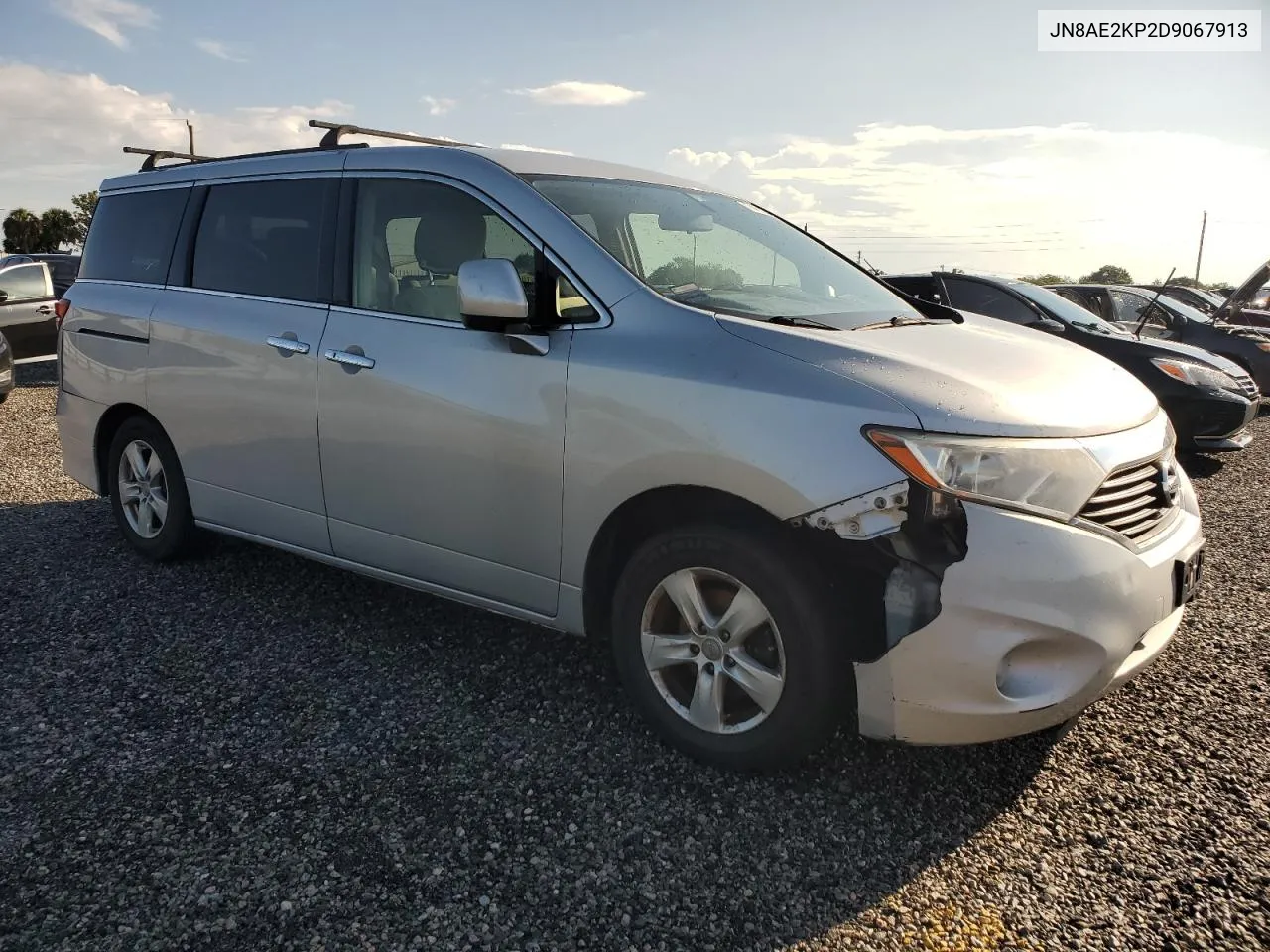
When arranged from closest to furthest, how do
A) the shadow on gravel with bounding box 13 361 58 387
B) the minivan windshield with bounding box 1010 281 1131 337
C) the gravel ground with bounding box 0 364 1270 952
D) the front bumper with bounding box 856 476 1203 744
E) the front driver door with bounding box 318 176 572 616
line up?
the gravel ground with bounding box 0 364 1270 952 < the front bumper with bounding box 856 476 1203 744 < the front driver door with bounding box 318 176 572 616 < the minivan windshield with bounding box 1010 281 1131 337 < the shadow on gravel with bounding box 13 361 58 387

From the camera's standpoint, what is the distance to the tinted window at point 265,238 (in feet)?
12.6

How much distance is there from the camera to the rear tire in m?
4.57

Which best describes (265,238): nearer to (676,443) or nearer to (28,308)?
(676,443)

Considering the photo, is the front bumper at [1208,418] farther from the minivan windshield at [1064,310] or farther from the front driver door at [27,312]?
the front driver door at [27,312]

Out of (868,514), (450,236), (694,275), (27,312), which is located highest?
(450,236)

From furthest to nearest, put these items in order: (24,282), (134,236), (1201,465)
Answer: (24,282)
(1201,465)
(134,236)

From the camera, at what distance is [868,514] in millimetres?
2463

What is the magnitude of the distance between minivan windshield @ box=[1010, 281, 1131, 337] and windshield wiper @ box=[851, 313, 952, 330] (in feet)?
16.6

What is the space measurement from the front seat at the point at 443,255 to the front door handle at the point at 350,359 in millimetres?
222

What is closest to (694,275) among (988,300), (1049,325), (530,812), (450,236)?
(450,236)

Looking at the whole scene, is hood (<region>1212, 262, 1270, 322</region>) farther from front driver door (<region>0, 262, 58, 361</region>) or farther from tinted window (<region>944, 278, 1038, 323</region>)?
front driver door (<region>0, 262, 58, 361</region>)

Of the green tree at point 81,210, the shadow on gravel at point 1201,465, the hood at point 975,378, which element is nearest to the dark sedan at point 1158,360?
the shadow on gravel at point 1201,465

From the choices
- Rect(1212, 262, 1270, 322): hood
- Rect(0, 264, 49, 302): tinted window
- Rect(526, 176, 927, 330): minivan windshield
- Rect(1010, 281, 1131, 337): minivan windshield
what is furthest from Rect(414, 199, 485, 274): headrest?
Rect(0, 264, 49, 302): tinted window

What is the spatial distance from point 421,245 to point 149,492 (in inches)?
88.4
